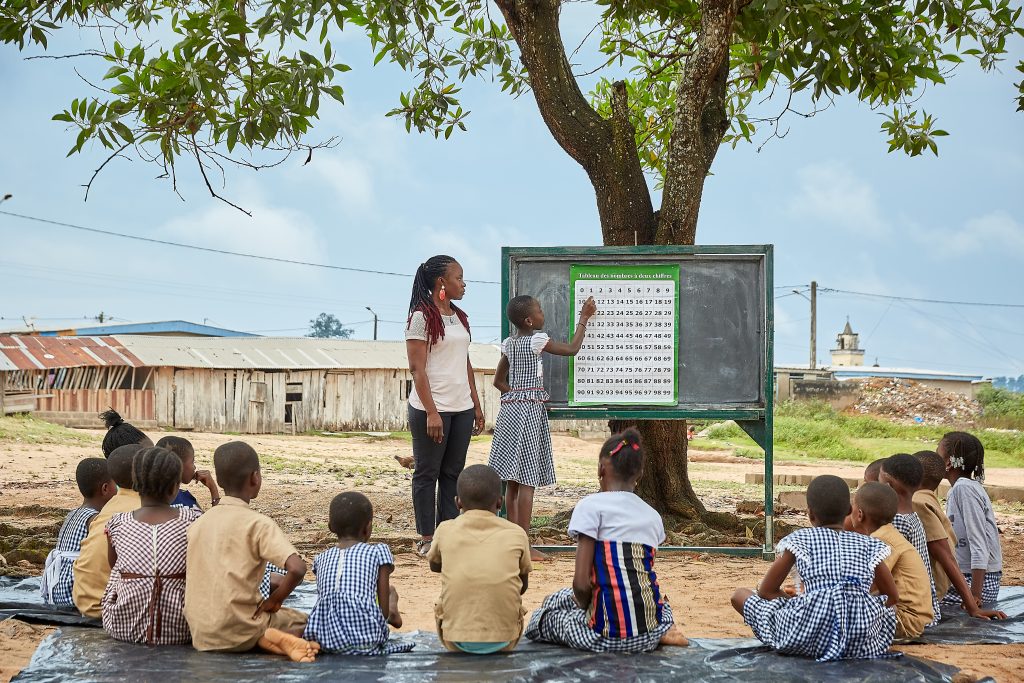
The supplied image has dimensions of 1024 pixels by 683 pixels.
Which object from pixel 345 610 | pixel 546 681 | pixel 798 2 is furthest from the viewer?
pixel 798 2

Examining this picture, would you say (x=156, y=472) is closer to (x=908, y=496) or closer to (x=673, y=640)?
(x=673, y=640)

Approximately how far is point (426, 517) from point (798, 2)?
4610 millimetres

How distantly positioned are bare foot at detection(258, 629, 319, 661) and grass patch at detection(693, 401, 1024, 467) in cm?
2107

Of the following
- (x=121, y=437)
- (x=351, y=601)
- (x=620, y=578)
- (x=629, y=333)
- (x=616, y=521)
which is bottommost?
(x=351, y=601)

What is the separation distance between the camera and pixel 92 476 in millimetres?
5148

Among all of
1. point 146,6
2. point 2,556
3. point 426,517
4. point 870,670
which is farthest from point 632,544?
point 146,6

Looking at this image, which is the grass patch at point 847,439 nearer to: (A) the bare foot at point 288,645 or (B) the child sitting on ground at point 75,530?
(B) the child sitting on ground at point 75,530

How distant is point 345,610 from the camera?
14.1 ft

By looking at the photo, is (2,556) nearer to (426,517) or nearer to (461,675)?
(426,517)

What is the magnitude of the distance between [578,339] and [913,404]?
32.7m

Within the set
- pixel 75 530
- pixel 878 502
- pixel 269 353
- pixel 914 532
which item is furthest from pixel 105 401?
pixel 878 502

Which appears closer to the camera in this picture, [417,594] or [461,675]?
[461,675]

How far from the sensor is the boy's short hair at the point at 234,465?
4.27 metres

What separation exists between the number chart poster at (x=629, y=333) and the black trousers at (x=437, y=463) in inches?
40.2
